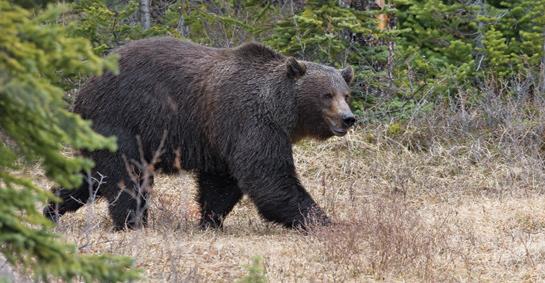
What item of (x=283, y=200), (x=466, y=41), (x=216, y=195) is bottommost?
(x=466, y=41)

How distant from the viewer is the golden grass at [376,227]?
21.5ft

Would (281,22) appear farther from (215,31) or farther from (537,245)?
(537,245)

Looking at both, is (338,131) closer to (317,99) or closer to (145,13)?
(317,99)

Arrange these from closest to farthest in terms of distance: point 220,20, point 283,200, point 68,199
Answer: point 283,200
point 68,199
point 220,20

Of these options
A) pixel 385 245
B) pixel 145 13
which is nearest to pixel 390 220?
pixel 385 245

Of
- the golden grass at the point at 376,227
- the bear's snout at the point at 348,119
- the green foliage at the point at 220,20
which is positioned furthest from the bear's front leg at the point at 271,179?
the green foliage at the point at 220,20

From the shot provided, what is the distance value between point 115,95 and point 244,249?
90.2 inches

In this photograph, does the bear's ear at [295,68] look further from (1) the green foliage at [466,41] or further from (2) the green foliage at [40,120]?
(2) the green foliage at [40,120]

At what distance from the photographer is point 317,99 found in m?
8.63

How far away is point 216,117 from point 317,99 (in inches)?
38.1

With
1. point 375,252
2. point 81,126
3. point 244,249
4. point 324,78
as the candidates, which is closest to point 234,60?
point 324,78

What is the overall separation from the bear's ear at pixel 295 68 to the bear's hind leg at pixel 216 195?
1.25 meters

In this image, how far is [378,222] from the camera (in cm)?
695

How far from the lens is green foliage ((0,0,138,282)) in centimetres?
319
